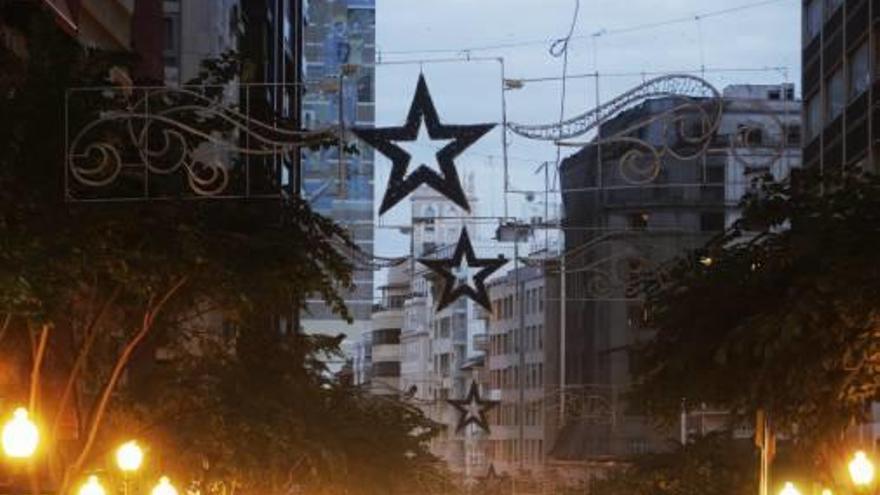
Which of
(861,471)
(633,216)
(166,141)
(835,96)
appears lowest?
(861,471)

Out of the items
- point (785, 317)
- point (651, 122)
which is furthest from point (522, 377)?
point (651, 122)

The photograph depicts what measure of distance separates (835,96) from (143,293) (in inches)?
1178

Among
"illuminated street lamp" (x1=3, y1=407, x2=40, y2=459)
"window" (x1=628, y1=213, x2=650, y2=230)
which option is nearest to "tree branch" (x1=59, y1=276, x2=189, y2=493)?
"illuminated street lamp" (x1=3, y1=407, x2=40, y2=459)

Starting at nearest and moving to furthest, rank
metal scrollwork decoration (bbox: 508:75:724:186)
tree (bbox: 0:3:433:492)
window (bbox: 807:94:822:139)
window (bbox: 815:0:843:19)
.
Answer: metal scrollwork decoration (bbox: 508:75:724:186) → tree (bbox: 0:3:433:492) → window (bbox: 815:0:843:19) → window (bbox: 807:94:822:139)

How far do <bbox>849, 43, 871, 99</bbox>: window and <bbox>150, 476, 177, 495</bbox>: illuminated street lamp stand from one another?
22.8m

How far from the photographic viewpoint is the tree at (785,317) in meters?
23.1

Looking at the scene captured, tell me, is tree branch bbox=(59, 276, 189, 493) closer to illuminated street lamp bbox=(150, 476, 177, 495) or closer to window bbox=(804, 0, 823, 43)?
illuminated street lamp bbox=(150, 476, 177, 495)

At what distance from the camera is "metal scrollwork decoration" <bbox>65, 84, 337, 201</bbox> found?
20359mm

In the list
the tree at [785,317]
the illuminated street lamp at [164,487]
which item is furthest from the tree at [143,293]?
the tree at [785,317]

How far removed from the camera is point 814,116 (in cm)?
5500

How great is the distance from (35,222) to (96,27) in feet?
60.8

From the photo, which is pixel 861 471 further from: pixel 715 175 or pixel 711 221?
pixel 711 221

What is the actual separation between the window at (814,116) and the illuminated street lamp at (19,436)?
35052 millimetres

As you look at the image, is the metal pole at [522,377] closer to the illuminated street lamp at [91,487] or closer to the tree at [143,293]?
the tree at [143,293]
